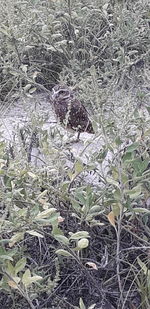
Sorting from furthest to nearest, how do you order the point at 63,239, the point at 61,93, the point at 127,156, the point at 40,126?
1. the point at 61,93
2. the point at 40,126
3. the point at 127,156
4. the point at 63,239

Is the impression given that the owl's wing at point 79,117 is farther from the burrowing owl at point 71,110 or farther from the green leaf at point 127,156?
the green leaf at point 127,156

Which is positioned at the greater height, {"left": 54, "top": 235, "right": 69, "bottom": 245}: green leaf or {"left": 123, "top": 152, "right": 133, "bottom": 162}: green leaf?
{"left": 123, "top": 152, "right": 133, "bottom": 162}: green leaf

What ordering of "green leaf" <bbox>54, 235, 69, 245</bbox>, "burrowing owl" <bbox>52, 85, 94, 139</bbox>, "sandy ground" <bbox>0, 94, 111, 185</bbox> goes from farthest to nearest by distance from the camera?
"burrowing owl" <bbox>52, 85, 94, 139</bbox> → "sandy ground" <bbox>0, 94, 111, 185</bbox> → "green leaf" <bbox>54, 235, 69, 245</bbox>

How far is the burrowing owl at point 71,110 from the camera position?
7.88 feet

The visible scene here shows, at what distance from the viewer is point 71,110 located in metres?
2.40

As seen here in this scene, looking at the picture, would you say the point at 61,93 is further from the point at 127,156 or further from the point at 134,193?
the point at 134,193

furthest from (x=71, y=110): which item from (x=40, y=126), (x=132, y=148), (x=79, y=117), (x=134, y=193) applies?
(x=134, y=193)

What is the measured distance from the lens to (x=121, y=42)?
123 inches

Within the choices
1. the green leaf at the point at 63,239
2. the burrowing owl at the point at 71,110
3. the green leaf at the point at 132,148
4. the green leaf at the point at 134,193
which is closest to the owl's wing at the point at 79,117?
the burrowing owl at the point at 71,110

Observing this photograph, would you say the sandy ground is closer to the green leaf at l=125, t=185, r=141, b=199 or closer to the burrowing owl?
the burrowing owl

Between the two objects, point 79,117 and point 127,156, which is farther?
point 79,117

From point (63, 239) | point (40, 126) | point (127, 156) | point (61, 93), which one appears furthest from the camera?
point (61, 93)

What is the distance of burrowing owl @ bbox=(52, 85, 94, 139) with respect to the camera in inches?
94.5

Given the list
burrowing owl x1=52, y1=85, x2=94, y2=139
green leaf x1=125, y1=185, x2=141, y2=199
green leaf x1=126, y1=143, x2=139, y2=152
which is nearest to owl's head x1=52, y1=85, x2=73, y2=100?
burrowing owl x1=52, y1=85, x2=94, y2=139
